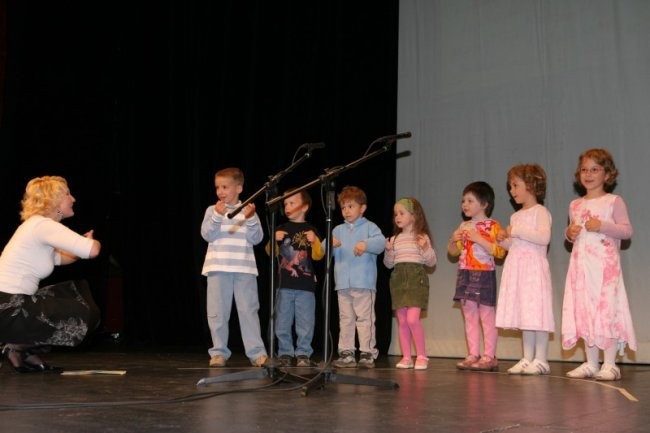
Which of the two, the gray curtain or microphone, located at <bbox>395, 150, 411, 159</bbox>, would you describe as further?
microphone, located at <bbox>395, 150, 411, 159</bbox>

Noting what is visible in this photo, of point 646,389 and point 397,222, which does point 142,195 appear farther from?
point 646,389

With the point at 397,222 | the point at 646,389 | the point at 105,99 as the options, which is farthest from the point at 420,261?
the point at 105,99

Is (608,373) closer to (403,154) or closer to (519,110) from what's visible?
(519,110)

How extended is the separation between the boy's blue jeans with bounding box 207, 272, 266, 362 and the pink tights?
2.86ft

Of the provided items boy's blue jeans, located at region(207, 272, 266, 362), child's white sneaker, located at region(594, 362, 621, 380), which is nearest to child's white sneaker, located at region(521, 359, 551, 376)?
child's white sneaker, located at region(594, 362, 621, 380)

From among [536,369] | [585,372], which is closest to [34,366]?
[536,369]

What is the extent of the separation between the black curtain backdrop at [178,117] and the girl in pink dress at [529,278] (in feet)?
4.91

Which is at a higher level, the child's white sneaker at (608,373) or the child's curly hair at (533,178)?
the child's curly hair at (533,178)

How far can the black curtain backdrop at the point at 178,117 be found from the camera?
581cm

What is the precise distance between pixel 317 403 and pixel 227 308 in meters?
1.97

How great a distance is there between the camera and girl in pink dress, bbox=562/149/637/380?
373 centimetres

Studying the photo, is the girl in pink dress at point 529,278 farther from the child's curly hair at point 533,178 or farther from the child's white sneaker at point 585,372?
the child's white sneaker at point 585,372

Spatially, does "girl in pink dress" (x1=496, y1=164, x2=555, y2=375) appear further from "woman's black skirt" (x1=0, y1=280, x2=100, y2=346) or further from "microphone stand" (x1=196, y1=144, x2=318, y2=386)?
"woman's black skirt" (x1=0, y1=280, x2=100, y2=346)

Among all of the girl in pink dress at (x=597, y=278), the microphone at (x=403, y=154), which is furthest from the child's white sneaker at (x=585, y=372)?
the microphone at (x=403, y=154)
